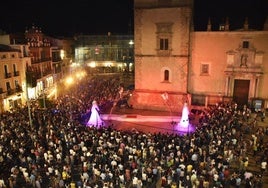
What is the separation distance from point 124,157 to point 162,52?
59.9 feet

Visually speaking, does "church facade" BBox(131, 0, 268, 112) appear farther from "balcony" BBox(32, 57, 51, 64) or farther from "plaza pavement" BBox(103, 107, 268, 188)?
"balcony" BBox(32, 57, 51, 64)

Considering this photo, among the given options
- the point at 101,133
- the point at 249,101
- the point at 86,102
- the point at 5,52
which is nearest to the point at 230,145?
the point at 101,133

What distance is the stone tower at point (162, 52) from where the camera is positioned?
32719mm

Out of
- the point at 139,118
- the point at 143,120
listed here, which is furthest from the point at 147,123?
the point at 139,118

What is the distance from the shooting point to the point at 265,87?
3188cm

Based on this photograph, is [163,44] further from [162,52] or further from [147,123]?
[147,123]

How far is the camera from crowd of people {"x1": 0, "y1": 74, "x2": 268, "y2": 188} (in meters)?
16.5

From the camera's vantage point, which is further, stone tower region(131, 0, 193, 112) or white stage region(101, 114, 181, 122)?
stone tower region(131, 0, 193, 112)

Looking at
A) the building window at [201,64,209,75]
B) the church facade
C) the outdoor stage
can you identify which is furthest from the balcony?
the building window at [201,64,209,75]

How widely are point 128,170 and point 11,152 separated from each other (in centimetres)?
879

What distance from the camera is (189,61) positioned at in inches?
1357

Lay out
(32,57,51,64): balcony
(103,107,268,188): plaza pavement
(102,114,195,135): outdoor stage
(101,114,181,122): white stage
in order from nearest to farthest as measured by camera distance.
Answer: (102,114,195,135): outdoor stage → (103,107,268,188): plaza pavement → (101,114,181,122): white stage → (32,57,51,64): balcony

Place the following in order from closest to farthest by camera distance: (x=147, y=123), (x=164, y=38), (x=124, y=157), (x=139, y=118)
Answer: (x=124, y=157) → (x=147, y=123) → (x=139, y=118) → (x=164, y=38)

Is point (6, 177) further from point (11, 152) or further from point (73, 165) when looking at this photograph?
point (73, 165)
